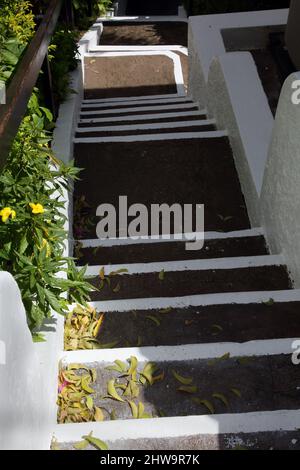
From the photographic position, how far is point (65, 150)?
457 cm

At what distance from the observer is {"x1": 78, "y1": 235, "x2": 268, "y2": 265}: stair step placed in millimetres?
3791

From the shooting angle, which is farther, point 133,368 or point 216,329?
point 216,329

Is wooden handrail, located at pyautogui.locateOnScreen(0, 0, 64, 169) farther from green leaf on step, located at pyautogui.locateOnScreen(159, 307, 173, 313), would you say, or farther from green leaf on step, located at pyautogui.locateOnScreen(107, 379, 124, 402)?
green leaf on step, located at pyautogui.locateOnScreen(159, 307, 173, 313)

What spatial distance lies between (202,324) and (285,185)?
3.46 ft

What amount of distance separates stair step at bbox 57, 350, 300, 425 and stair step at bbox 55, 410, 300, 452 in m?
0.12

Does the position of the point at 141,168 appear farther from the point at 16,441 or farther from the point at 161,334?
the point at 16,441

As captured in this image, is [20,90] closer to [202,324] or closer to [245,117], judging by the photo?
[202,324]

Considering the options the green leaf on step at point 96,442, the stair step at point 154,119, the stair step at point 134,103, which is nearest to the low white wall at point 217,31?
the stair step at point 134,103

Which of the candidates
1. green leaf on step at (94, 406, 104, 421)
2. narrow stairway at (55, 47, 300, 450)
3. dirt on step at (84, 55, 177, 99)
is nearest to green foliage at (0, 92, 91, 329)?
narrow stairway at (55, 47, 300, 450)

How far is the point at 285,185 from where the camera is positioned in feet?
11.2

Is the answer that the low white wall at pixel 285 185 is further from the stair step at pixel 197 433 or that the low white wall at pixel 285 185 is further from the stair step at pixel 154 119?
the stair step at pixel 154 119

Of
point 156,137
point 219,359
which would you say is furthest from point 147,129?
point 219,359

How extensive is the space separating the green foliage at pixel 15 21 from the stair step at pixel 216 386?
2655 mm

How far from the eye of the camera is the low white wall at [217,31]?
6.93 metres
